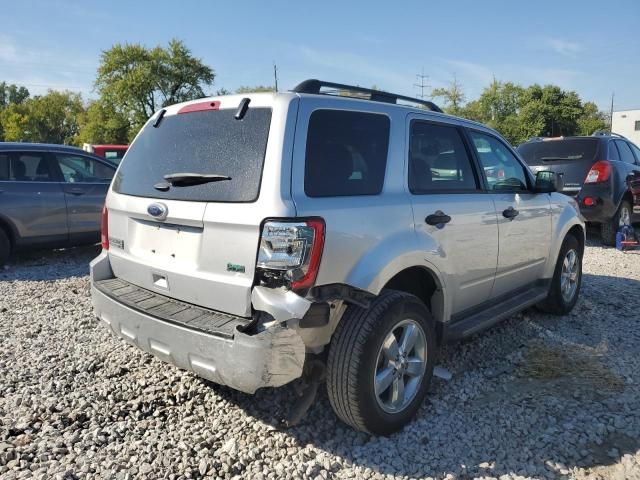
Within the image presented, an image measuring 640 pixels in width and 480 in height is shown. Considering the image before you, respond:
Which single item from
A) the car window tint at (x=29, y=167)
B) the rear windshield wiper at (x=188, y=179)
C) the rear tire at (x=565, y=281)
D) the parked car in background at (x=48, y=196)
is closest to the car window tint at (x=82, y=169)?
the parked car in background at (x=48, y=196)

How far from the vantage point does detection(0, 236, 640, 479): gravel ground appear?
2.64 metres

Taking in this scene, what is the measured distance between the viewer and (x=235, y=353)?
239cm

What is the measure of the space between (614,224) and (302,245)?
793 cm

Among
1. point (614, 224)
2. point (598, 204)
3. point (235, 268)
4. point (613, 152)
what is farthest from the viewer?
point (613, 152)

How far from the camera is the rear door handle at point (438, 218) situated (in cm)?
310

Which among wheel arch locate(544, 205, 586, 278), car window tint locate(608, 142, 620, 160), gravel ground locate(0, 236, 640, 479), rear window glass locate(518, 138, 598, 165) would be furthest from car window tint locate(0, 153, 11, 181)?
car window tint locate(608, 142, 620, 160)

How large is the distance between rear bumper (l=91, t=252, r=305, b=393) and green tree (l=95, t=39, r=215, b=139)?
5216 cm

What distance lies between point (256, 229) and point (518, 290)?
2.81 m

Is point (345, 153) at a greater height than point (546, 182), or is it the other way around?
point (345, 153)

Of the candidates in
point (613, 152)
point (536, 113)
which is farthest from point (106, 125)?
point (613, 152)

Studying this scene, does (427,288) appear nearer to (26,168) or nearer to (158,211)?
(158,211)

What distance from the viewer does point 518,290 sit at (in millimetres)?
4348

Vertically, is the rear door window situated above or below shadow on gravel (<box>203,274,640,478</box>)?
above

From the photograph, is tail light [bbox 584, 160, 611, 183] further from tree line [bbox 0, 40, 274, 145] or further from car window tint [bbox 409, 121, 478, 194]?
tree line [bbox 0, 40, 274, 145]
